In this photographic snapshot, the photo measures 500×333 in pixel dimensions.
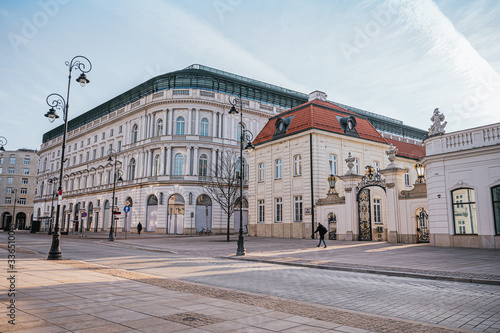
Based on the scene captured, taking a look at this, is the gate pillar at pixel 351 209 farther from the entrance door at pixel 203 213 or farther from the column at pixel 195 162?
the column at pixel 195 162

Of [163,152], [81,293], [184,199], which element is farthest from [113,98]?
[81,293]

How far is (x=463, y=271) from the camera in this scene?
11.1m

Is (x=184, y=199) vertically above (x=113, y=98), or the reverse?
(x=113, y=98)

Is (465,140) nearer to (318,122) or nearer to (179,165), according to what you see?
(318,122)

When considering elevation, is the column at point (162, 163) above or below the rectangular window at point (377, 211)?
above

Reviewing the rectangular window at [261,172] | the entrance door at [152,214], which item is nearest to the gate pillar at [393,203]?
the rectangular window at [261,172]

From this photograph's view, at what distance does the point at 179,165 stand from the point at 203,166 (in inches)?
129

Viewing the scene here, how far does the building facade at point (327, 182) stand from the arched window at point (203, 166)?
41.8 ft

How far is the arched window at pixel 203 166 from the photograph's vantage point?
Answer: 50.0 metres

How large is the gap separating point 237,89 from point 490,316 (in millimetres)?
51918

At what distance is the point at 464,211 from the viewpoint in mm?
19625

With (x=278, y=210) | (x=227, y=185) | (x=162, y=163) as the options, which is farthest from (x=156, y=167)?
(x=278, y=210)

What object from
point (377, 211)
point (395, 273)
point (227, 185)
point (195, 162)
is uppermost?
point (195, 162)

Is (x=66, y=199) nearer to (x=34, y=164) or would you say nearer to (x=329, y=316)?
(x=34, y=164)
